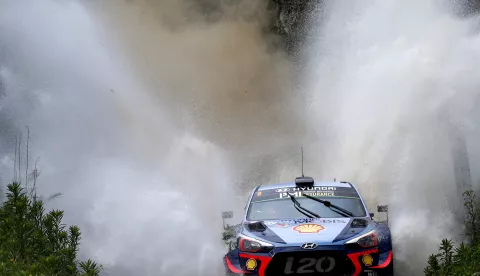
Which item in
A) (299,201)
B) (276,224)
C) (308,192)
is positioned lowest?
(276,224)

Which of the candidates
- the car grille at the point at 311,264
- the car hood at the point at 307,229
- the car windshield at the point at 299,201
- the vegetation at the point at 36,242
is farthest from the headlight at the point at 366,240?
the vegetation at the point at 36,242

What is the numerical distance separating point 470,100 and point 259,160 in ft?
57.0

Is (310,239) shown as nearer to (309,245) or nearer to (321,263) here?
(309,245)

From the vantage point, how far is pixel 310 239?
7281mm

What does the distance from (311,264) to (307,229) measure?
64cm

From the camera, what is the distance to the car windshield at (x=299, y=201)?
8562 millimetres

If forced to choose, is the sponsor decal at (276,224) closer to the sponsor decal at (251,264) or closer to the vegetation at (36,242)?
the sponsor decal at (251,264)

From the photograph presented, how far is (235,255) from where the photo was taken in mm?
7805

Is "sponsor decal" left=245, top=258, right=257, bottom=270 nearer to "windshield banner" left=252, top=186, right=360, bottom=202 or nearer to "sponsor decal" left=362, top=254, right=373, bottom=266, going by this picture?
"sponsor decal" left=362, top=254, right=373, bottom=266

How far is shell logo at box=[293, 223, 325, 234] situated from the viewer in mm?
7551

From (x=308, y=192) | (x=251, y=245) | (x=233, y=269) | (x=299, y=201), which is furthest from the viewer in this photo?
(x=308, y=192)

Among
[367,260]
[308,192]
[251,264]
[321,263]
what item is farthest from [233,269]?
[308,192]

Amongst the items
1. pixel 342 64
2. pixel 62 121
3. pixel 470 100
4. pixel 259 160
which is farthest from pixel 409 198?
pixel 259 160

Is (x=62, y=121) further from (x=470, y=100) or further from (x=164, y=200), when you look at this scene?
(x=470, y=100)
